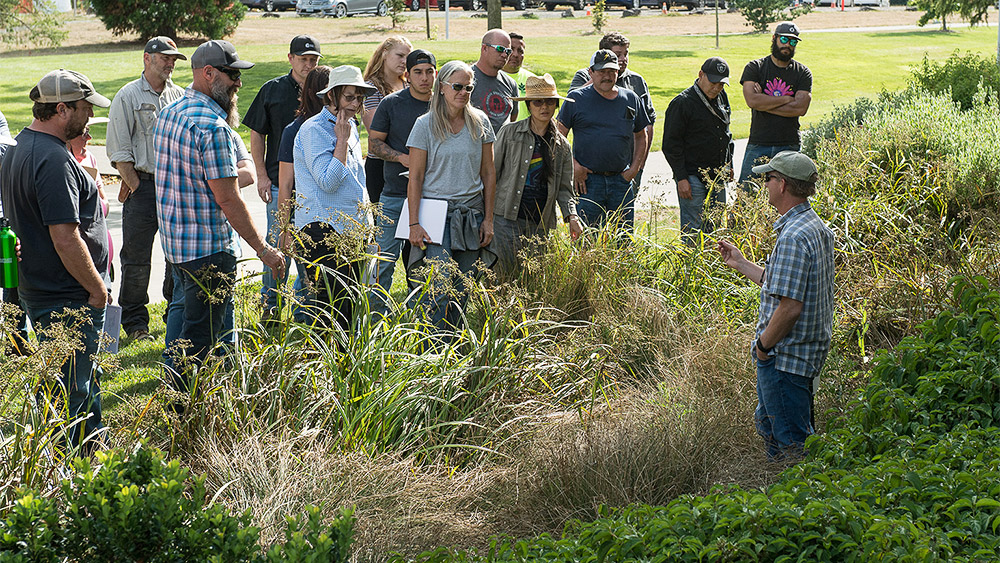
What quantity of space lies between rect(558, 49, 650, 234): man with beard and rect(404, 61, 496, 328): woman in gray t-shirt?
58.3 inches

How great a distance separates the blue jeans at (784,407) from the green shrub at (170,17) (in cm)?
2719

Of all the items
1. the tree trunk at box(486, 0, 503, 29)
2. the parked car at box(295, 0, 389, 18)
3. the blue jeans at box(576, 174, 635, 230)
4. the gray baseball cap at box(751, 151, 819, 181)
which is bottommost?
the blue jeans at box(576, 174, 635, 230)

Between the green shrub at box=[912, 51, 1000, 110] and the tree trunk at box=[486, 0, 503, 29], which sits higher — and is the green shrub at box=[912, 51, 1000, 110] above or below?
below

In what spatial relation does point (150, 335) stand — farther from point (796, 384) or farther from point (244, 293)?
point (796, 384)

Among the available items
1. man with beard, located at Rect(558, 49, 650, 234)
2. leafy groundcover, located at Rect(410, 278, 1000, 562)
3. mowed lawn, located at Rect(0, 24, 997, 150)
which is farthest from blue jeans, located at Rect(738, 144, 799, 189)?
mowed lawn, located at Rect(0, 24, 997, 150)

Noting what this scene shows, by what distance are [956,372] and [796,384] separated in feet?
3.17

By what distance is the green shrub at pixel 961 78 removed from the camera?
12.3 meters

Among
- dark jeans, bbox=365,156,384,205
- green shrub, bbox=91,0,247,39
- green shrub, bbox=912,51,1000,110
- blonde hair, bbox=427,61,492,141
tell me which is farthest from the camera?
green shrub, bbox=91,0,247,39

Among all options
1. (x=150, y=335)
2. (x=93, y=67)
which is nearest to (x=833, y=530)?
(x=150, y=335)

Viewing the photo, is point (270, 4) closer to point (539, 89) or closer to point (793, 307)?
point (539, 89)

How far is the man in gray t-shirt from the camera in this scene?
24.0ft

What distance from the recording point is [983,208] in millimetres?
7379

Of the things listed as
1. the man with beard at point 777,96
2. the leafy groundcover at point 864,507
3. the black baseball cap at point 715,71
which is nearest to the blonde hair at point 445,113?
the black baseball cap at point 715,71

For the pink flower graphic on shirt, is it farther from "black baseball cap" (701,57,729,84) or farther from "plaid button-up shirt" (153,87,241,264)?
"plaid button-up shirt" (153,87,241,264)
